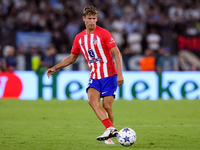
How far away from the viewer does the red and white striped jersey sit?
23.5 ft

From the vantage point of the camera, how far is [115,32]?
20578 mm

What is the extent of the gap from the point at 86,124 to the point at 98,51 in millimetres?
3196

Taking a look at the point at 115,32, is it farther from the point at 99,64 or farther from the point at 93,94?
the point at 93,94

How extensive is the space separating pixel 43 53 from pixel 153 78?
17.9ft

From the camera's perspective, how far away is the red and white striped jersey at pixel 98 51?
282 inches

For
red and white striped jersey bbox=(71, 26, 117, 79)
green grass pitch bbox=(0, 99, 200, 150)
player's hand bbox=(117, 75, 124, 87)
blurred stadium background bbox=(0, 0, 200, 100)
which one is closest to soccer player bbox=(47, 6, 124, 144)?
red and white striped jersey bbox=(71, 26, 117, 79)

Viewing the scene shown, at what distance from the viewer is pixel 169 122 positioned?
1046 centimetres

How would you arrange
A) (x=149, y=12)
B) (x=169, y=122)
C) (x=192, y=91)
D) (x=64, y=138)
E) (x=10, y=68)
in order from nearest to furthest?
(x=64, y=138), (x=169, y=122), (x=192, y=91), (x=10, y=68), (x=149, y=12)

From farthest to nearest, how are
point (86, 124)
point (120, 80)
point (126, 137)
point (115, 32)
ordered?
point (115, 32)
point (86, 124)
point (120, 80)
point (126, 137)

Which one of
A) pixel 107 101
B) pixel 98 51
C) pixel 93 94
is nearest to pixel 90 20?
pixel 98 51

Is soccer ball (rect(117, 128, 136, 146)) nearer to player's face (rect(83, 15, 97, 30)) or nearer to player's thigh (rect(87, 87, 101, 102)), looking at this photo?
player's thigh (rect(87, 87, 101, 102))

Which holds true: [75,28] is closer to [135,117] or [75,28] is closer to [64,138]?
[135,117]

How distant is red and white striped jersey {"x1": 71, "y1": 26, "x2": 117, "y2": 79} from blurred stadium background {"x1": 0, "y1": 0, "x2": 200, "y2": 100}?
939cm

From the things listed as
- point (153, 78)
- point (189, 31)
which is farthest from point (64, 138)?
point (189, 31)
